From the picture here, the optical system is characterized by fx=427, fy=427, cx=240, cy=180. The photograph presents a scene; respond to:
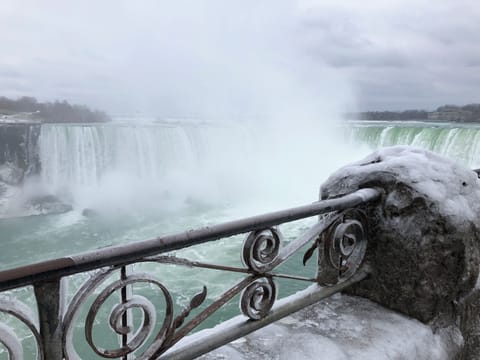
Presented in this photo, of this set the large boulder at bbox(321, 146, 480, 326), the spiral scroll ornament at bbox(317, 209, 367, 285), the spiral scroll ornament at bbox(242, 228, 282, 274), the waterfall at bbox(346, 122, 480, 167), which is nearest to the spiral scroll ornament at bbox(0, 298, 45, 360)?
the spiral scroll ornament at bbox(242, 228, 282, 274)

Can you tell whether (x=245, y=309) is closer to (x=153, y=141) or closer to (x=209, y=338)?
(x=209, y=338)

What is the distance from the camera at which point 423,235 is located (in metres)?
2.00

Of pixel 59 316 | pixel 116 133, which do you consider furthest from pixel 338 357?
pixel 116 133

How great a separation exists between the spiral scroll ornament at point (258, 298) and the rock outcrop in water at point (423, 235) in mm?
713

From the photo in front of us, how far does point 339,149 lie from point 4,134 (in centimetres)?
1925

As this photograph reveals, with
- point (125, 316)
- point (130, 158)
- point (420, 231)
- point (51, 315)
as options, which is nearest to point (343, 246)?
point (420, 231)

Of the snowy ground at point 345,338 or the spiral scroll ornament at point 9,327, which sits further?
the snowy ground at point 345,338

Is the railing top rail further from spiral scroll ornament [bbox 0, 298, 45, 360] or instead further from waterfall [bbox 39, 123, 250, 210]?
waterfall [bbox 39, 123, 250, 210]

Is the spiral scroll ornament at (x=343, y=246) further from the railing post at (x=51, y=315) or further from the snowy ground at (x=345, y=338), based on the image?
the railing post at (x=51, y=315)

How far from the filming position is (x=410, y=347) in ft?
6.45

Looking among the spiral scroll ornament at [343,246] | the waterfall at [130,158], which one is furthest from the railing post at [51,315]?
the waterfall at [130,158]

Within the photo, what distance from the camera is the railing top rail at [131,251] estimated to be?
1.05 meters

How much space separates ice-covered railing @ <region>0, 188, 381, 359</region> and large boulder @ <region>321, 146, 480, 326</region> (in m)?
0.09

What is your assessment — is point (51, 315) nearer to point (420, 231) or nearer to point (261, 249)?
point (261, 249)
